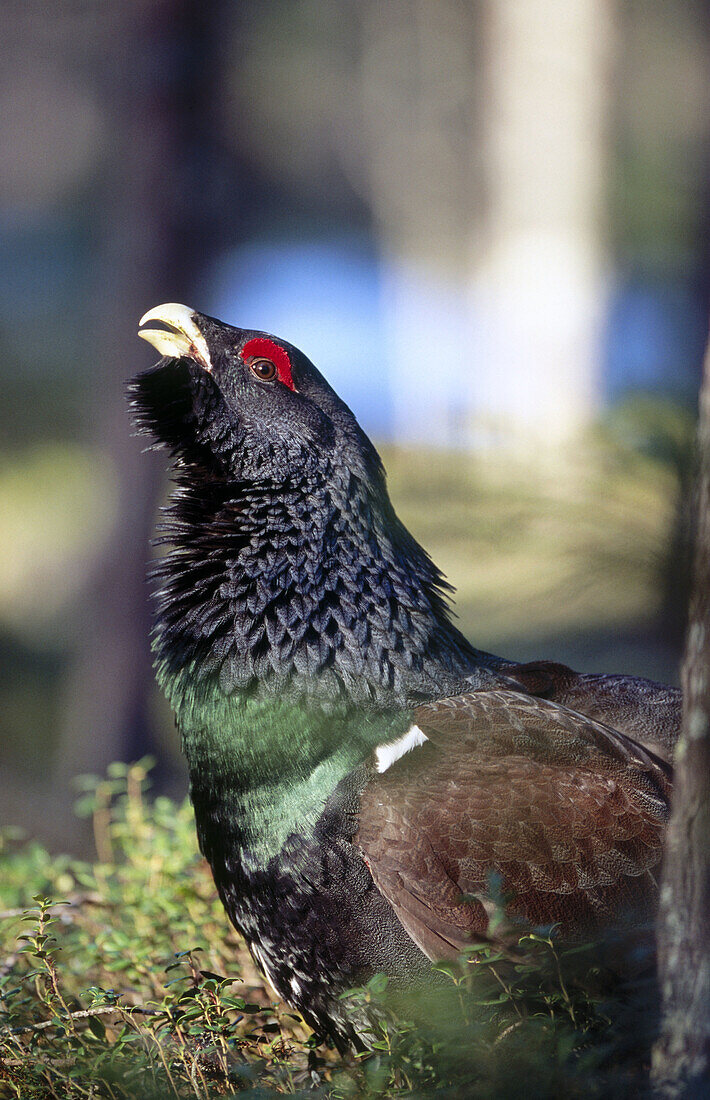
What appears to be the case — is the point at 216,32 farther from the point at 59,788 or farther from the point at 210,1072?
the point at 210,1072

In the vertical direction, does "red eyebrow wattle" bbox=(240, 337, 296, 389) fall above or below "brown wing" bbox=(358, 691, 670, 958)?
above

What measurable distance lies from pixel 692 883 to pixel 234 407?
5.46 feet

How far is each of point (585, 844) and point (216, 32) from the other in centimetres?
536

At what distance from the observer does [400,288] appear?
10.7 m

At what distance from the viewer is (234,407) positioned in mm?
2551

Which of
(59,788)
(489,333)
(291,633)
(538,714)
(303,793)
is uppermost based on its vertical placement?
(489,333)

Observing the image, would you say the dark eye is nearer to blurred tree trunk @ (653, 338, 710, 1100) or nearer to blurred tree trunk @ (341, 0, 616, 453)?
blurred tree trunk @ (653, 338, 710, 1100)

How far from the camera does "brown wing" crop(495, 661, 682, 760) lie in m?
2.53

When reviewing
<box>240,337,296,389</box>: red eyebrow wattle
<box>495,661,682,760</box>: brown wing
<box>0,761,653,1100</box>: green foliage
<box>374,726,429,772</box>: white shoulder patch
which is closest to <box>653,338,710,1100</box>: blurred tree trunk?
<box>0,761,653,1100</box>: green foliage

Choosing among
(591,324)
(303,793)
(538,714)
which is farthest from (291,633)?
(591,324)

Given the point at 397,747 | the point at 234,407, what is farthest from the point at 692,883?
the point at 234,407

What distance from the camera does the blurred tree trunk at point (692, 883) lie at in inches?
55.5

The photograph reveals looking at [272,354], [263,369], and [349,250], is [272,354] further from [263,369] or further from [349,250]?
[349,250]

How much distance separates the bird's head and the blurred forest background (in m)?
0.54
